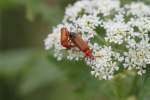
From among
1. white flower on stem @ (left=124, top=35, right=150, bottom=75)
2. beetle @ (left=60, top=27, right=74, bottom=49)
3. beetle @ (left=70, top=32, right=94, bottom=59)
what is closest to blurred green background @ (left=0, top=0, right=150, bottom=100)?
white flower on stem @ (left=124, top=35, right=150, bottom=75)

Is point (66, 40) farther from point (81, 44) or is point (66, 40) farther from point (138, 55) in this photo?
point (138, 55)

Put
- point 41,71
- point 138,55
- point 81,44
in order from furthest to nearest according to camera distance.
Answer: point 41,71
point 81,44
point 138,55

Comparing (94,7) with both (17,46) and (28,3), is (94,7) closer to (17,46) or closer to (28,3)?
(28,3)

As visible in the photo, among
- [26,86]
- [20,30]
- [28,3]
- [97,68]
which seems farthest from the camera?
[20,30]

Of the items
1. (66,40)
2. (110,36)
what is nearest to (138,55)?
(110,36)

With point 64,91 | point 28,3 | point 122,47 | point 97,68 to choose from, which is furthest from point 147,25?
point 64,91

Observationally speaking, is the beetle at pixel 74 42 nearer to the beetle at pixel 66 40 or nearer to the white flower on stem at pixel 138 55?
the beetle at pixel 66 40

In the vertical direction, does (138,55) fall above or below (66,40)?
below

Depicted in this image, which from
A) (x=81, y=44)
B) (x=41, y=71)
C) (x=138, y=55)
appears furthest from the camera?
(x=41, y=71)
